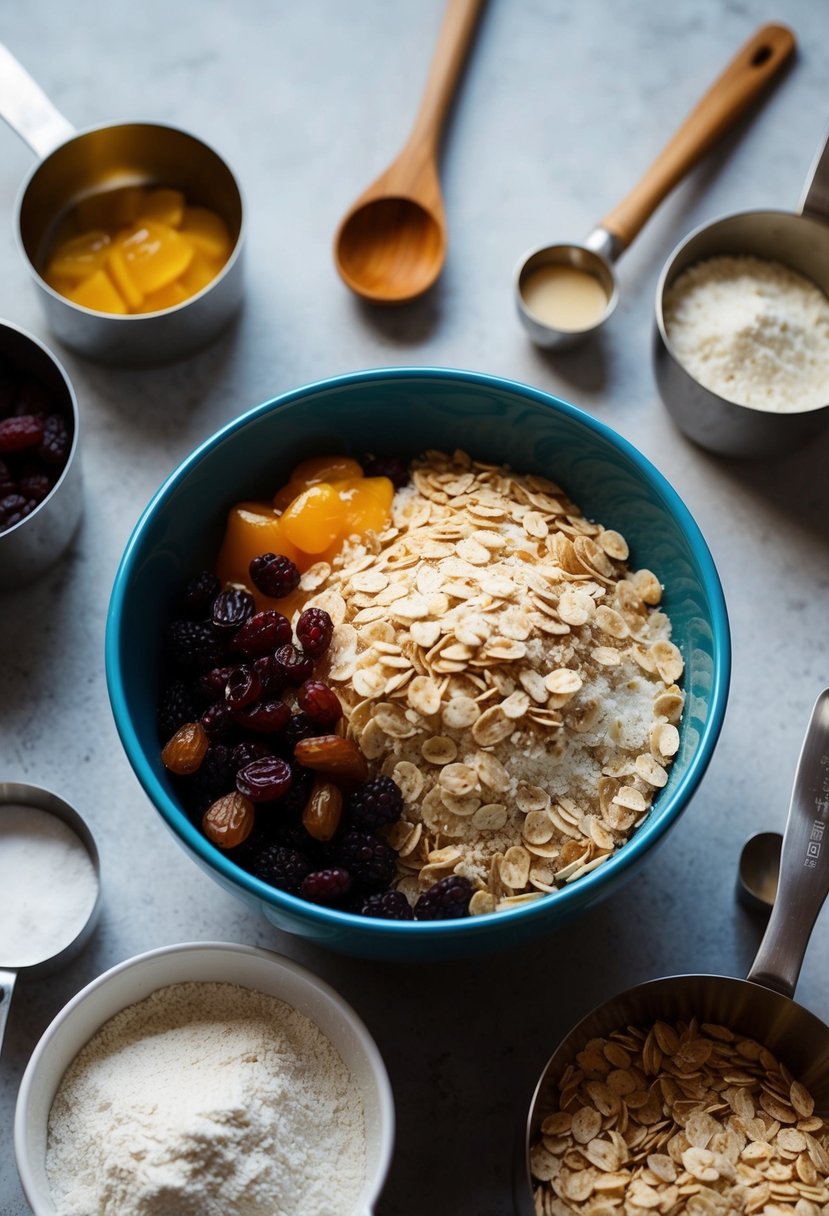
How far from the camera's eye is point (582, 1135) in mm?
1267

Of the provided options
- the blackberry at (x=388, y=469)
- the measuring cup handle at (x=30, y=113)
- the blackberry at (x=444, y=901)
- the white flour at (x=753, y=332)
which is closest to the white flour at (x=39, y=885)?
the blackberry at (x=444, y=901)

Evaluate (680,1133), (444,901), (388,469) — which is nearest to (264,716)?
(444,901)

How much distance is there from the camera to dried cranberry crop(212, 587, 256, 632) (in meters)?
1.36

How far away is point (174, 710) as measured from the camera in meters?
1.36

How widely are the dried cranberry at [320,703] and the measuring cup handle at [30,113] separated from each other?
98 cm

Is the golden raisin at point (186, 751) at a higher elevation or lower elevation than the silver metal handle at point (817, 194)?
higher

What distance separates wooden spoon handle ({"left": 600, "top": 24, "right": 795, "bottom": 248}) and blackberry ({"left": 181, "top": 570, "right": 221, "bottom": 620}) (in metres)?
0.85

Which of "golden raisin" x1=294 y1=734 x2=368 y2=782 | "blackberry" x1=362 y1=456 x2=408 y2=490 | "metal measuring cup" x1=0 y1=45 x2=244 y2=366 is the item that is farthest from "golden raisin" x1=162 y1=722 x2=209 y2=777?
"metal measuring cup" x1=0 y1=45 x2=244 y2=366

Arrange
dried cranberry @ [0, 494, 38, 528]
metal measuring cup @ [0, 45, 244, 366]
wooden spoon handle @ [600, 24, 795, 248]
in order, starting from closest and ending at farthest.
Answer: dried cranberry @ [0, 494, 38, 528]
metal measuring cup @ [0, 45, 244, 366]
wooden spoon handle @ [600, 24, 795, 248]

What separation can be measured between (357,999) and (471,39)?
1.53m

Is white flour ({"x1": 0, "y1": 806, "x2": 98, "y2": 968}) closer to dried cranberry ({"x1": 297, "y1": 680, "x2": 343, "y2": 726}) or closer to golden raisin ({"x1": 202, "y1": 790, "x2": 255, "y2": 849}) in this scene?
golden raisin ({"x1": 202, "y1": 790, "x2": 255, "y2": 849})

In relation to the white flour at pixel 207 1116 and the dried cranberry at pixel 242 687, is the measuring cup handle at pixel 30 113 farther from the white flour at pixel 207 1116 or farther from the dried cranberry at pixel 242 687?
the white flour at pixel 207 1116

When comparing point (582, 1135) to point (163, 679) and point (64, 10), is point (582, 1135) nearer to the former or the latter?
point (163, 679)

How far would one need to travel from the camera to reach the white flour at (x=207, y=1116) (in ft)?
3.88
